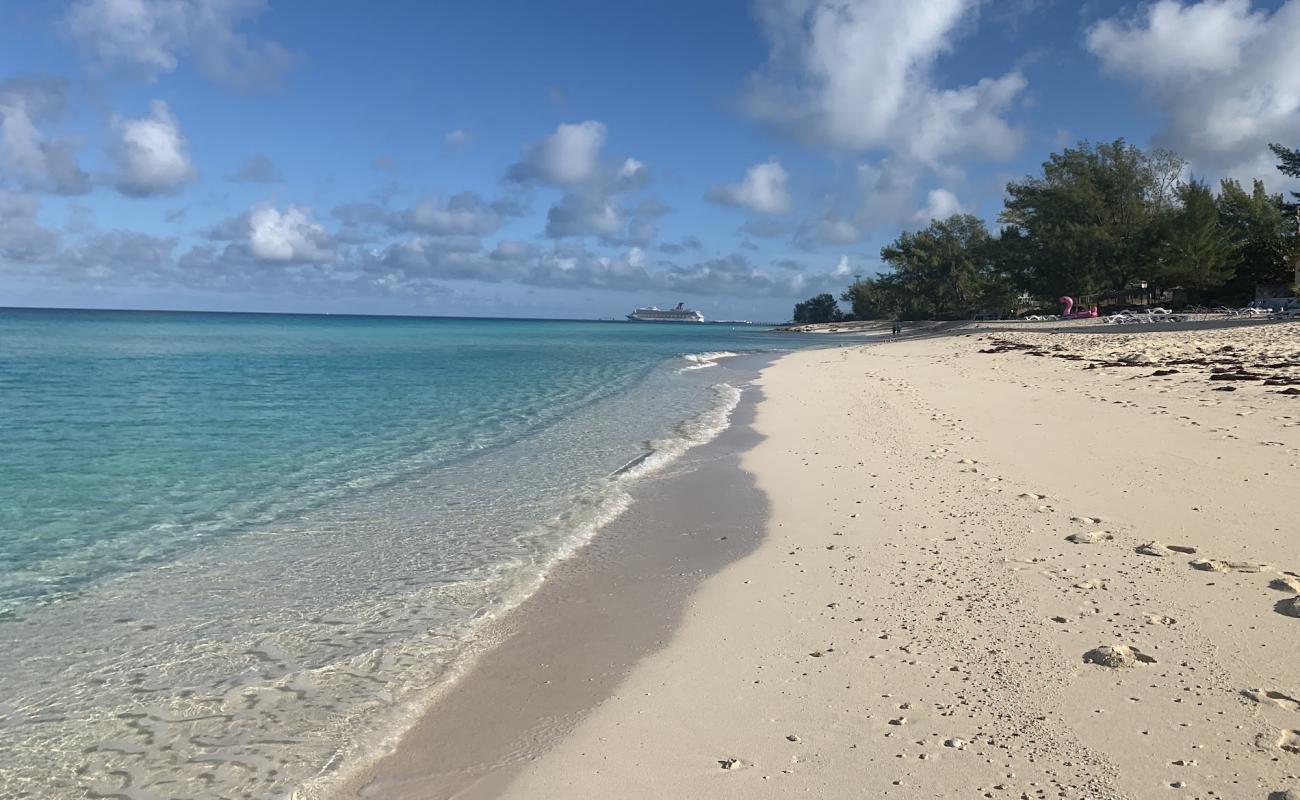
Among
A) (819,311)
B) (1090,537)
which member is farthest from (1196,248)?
(819,311)

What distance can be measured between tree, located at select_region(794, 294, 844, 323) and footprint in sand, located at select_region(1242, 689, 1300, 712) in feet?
479

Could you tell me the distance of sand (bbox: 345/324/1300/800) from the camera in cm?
358

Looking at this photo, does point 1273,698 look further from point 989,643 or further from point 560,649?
point 560,649

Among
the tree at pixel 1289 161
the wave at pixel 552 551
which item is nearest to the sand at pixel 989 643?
the wave at pixel 552 551

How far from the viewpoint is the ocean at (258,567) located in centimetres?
433

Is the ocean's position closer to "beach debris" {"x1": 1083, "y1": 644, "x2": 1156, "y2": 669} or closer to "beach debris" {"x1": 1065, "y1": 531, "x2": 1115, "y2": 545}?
"beach debris" {"x1": 1083, "y1": 644, "x2": 1156, "y2": 669}

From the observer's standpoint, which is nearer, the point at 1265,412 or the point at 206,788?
the point at 206,788

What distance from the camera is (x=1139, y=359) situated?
22859 mm

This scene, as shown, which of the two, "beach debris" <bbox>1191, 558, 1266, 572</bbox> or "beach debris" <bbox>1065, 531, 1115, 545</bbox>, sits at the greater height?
"beach debris" <bbox>1191, 558, 1266, 572</bbox>

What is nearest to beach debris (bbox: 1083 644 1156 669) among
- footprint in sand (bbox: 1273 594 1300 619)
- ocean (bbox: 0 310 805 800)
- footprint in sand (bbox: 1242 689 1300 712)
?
footprint in sand (bbox: 1242 689 1300 712)

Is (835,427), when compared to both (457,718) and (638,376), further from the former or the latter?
(638,376)

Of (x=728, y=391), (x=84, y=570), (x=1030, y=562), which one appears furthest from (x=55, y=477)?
(x=728, y=391)

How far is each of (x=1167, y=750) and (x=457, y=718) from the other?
364cm

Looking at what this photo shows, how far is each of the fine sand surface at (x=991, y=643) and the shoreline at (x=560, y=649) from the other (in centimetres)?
16
